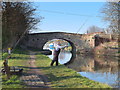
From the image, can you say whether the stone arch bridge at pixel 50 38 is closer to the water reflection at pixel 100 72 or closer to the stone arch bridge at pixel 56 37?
the stone arch bridge at pixel 56 37

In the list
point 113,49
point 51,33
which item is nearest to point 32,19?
point 51,33

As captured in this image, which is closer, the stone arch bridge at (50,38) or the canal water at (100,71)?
the canal water at (100,71)

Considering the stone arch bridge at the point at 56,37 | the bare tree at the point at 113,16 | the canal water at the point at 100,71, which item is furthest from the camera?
the stone arch bridge at the point at 56,37

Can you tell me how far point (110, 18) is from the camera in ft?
70.4

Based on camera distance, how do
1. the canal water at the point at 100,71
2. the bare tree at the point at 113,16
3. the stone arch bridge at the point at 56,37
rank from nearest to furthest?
the canal water at the point at 100,71, the bare tree at the point at 113,16, the stone arch bridge at the point at 56,37

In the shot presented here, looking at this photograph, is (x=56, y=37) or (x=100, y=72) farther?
(x=56, y=37)

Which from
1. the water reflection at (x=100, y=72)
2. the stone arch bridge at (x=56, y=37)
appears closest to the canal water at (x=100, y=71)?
the water reflection at (x=100, y=72)

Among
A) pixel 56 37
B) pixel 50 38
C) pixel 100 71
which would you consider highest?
pixel 56 37

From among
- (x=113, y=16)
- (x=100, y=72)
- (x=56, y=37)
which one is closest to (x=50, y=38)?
(x=56, y=37)

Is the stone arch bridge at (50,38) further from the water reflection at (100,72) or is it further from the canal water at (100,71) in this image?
the water reflection at (100,72)

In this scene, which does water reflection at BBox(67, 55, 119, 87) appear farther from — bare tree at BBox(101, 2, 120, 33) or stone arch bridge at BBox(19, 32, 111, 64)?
stone arch bridge at BBox(19, 32, 111, 64)

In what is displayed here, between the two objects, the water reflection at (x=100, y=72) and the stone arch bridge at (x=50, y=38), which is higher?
the stone arch bridge at (x=50, y=38)

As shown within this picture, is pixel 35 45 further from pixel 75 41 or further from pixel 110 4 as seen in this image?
pixel 110 4

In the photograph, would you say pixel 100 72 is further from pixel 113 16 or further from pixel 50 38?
pixel 50 38
